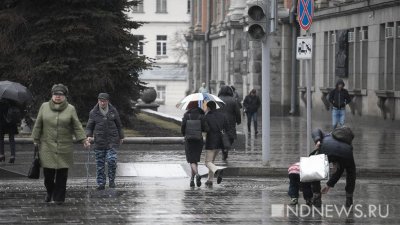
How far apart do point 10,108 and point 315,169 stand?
951cm

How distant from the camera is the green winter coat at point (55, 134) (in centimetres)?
1612

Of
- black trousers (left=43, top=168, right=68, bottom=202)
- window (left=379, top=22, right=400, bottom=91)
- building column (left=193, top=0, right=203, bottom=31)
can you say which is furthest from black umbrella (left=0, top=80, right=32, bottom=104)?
building column (left=193, top=0, right=203, bottom=31)

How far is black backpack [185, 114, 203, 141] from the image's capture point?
64.0 feet

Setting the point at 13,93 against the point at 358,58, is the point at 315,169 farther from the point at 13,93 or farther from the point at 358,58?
the point at 358,58

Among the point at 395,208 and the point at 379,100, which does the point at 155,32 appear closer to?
the point at 379,100

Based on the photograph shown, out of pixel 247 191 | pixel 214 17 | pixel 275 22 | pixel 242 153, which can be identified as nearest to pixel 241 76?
pixel 214 17

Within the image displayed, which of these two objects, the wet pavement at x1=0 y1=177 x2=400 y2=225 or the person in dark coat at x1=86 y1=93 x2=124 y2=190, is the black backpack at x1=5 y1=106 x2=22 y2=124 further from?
the person in dark coat at x1=86 y1=93 x2=124 y2=190

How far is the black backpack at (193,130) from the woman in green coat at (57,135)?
354 centimetres

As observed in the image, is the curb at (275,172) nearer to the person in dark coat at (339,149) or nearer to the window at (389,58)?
the person in dark coat at (339,149)

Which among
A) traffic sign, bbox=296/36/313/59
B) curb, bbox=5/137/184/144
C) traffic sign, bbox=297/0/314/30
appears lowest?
curb, bbox=5/137/184/144

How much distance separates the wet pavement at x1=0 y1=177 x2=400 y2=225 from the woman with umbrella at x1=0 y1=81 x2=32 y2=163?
2846 millimetres

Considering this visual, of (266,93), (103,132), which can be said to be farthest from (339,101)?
(103,132)

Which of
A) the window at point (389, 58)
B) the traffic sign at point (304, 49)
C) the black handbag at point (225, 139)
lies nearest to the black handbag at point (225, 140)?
the black handbag at point (225, 139)

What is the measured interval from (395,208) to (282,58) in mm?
39619
